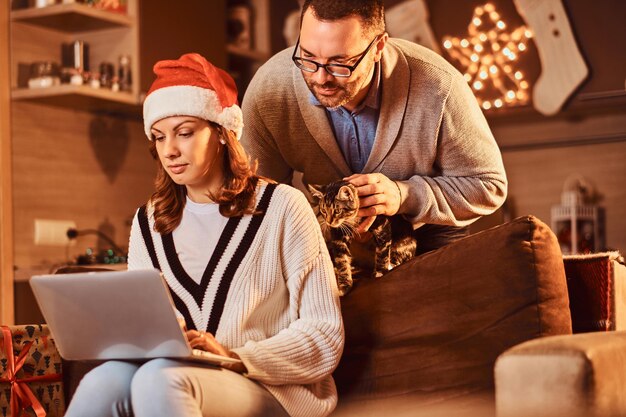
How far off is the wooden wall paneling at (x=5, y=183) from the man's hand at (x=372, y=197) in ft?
5.78

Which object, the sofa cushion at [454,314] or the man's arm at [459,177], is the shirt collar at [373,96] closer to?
the man's arm at [459,177]

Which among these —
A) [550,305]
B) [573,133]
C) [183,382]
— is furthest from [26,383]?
[573,133]

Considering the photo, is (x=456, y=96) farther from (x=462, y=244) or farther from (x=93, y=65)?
(x=93, y=65)

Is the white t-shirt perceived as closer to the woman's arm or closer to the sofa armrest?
the woman's arm

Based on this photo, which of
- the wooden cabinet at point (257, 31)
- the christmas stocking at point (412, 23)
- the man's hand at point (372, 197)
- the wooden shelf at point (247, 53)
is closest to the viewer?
the man's hand at point (372, 197)

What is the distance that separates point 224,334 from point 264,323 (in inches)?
3.3

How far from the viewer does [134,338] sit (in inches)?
68.6

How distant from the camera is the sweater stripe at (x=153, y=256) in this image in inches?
78.4

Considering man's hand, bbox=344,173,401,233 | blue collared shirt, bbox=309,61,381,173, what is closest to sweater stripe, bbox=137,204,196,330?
man's hand, bbox=344,173,401,233

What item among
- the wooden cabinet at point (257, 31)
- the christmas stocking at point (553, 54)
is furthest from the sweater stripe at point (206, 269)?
the wooden cabinet at point (257, 31)

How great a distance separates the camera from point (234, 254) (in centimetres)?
199

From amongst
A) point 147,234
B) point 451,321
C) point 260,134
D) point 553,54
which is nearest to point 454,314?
point 451,321

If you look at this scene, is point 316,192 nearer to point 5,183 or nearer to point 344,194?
point 344,194

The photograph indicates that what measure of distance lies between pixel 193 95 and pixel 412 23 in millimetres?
2493
